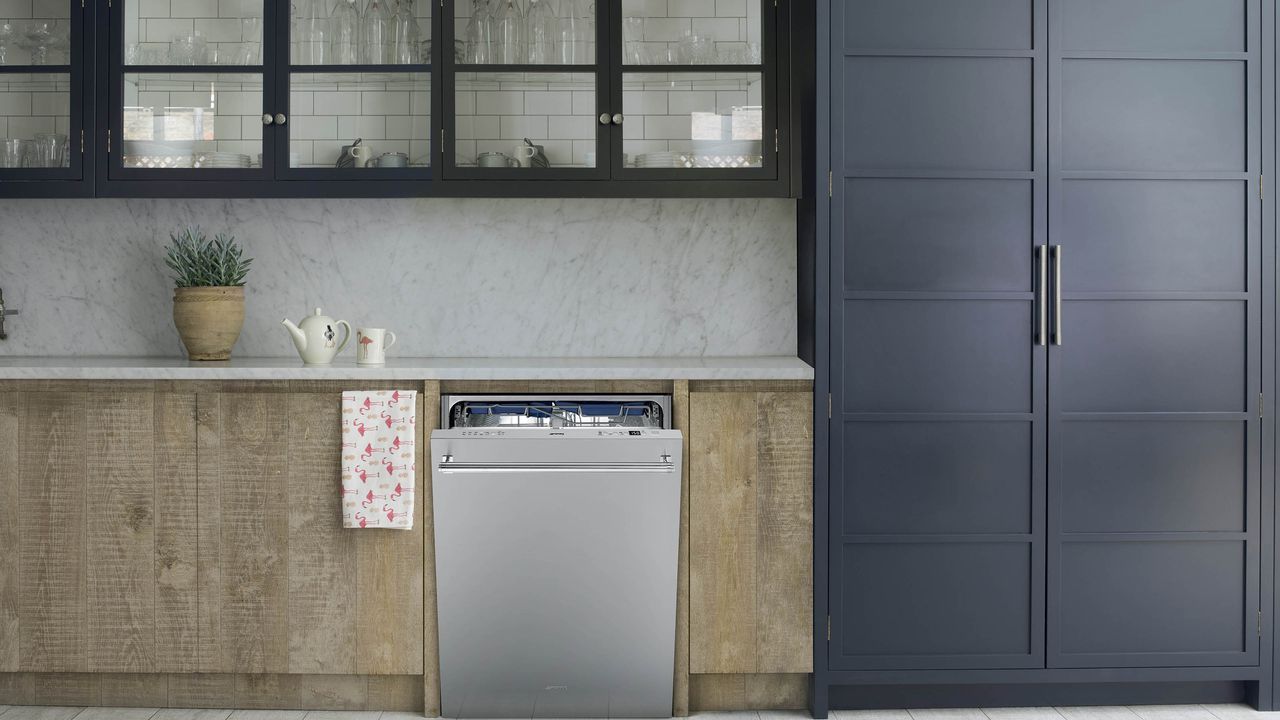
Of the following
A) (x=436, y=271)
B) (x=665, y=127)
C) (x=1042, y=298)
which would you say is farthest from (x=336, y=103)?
(x=1042, y=298)

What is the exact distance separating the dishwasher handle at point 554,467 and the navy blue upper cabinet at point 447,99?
0.73m

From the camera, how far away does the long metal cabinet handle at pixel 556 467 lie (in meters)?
2.24

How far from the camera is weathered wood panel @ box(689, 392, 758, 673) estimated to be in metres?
2.33

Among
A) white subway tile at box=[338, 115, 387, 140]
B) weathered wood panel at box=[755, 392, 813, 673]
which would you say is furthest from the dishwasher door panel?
white subway tile at box=[338, 115, 387, 140]

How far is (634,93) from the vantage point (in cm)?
252

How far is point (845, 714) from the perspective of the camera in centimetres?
243

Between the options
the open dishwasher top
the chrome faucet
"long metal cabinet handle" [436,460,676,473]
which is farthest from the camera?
the chrome faucet

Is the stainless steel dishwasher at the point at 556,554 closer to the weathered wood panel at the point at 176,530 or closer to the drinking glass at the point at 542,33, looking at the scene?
the weathered wood panel at the point at 176,530

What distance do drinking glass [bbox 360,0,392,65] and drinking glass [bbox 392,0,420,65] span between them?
2cm

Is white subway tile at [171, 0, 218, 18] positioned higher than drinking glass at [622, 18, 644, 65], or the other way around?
white subway tile at [171, 0, 218, 18]

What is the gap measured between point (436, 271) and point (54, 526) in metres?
1.19

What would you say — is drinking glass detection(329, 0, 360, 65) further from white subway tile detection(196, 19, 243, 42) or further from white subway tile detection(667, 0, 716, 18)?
white subway tile detection(667, 0, 716, 18)

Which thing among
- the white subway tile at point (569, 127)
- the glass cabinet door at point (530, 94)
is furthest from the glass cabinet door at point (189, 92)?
the white subway tile at point (569, 127)

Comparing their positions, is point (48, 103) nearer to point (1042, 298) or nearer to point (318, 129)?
point (318, 129)
